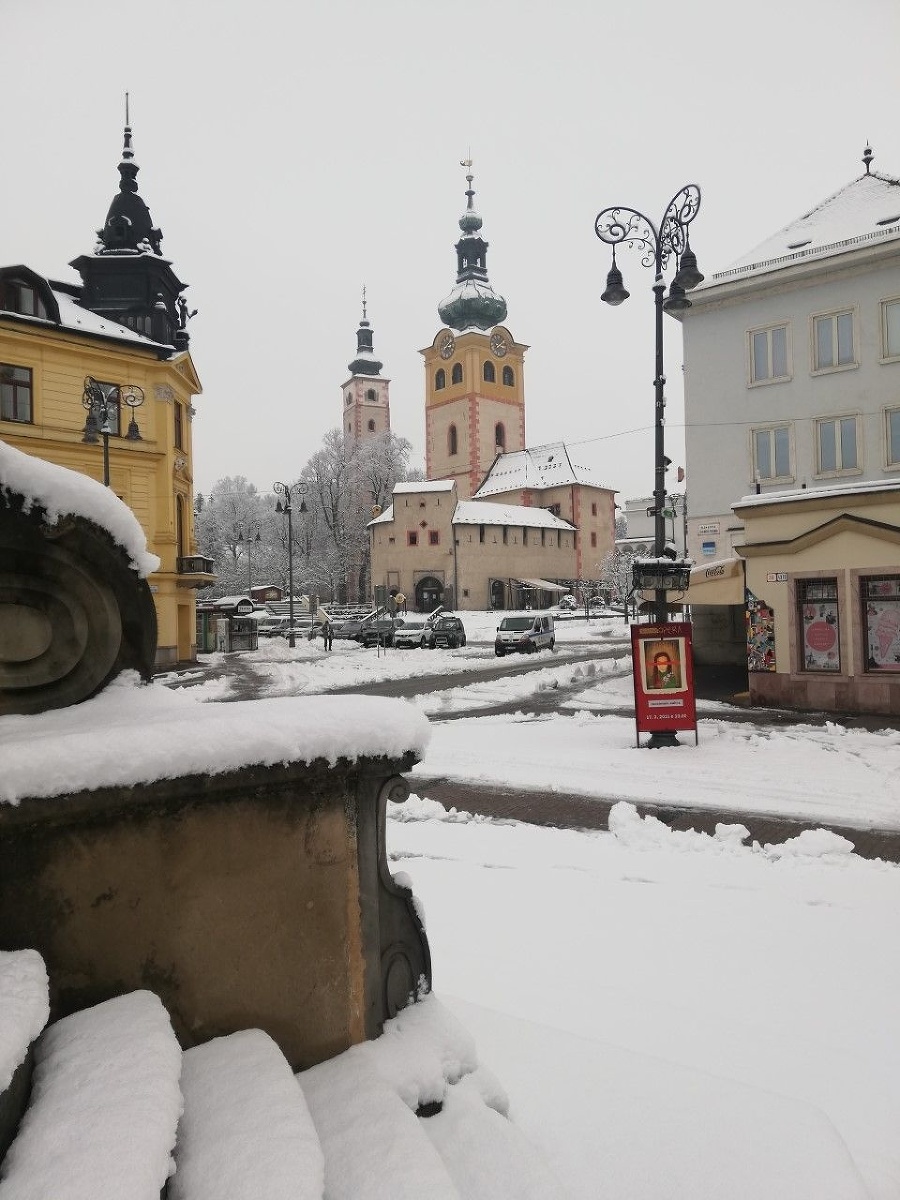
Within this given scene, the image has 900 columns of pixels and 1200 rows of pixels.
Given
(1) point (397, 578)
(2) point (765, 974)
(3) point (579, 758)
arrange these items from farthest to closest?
(1) point (397, 578), (3) point (579, 758), (2) point (765, 974)

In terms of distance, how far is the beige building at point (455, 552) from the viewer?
60281mm

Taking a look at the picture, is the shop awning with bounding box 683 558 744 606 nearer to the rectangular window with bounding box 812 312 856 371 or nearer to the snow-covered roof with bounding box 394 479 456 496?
the rectangular window with bounding box 812 312 856 371

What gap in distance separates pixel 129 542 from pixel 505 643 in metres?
28.3

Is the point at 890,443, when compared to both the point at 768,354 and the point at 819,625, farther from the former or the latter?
the point at 819,625

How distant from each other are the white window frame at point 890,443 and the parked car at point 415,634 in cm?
2061

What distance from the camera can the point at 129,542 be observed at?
2.46m

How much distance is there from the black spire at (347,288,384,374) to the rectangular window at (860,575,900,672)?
285 feet

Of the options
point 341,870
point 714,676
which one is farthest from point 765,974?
point 714,676

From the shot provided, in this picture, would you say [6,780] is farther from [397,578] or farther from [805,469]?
[397,578]

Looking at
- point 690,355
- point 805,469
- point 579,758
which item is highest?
point 690,355

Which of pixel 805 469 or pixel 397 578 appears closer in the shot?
pixel 805 469

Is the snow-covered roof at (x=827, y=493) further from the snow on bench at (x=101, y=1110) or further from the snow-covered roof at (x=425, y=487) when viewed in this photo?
the snow-covered roof at (x=425, y=487)

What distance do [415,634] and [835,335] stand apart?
69.7 ft

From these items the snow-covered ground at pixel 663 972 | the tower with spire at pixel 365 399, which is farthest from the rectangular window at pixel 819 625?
the tower with spire at pixel 365 399
